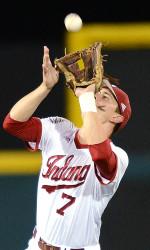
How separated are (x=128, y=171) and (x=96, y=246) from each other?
90 centimetres

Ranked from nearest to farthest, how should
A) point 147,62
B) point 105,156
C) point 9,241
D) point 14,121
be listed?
point 105,156
point 14,121
point 9,241
point 147,62

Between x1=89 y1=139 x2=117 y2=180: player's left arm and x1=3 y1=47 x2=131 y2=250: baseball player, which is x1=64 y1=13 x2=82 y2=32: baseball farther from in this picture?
x1=89 y1=139 x2=117 y2=180: player's left arm

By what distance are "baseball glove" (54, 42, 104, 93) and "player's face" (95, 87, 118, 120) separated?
0.65ft

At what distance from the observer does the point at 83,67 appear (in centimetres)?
284

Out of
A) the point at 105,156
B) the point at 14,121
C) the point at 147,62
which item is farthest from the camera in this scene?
the point at 147,62

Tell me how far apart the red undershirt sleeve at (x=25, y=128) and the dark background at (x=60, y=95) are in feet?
2.87

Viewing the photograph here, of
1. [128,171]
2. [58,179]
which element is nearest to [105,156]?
[58,179]

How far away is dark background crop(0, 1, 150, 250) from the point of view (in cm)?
389

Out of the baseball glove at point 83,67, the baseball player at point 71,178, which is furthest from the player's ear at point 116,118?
the baseball glove at point 83,67

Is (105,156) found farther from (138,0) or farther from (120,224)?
(138,0)

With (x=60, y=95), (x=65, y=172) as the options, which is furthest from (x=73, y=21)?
(x=60, y=95)

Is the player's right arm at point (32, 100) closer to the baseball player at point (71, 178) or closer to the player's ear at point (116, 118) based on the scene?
the baseball player at point (71, 178)

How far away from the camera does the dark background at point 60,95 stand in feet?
12.8

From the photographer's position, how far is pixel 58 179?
300 cm
